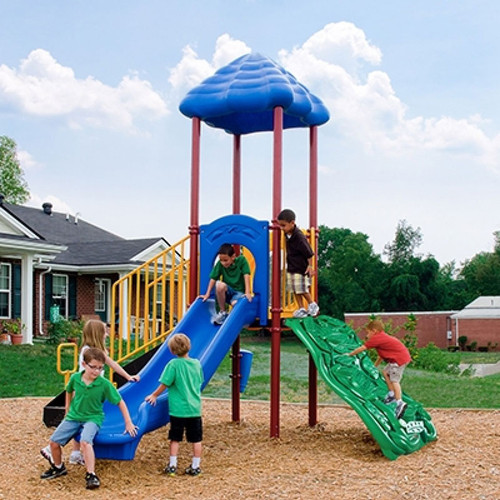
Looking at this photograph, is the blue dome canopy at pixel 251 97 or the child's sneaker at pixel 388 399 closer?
the child's sneaker at pixel 388 399

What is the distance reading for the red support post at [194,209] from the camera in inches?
348

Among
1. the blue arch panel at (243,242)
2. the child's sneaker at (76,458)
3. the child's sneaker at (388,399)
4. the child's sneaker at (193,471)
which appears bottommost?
the child's sneaker at (193,471)

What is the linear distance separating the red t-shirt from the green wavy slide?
1.31 ft

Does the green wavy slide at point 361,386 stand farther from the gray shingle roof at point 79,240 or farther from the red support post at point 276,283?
the gray shingle roof at point 79,240

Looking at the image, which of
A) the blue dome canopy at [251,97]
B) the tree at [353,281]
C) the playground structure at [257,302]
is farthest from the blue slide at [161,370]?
the tree at [353,281]

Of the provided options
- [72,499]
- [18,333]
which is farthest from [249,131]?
[18,333]

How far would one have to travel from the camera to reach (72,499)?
18.7 ft

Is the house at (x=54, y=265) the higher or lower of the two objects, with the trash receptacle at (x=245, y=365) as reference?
higher

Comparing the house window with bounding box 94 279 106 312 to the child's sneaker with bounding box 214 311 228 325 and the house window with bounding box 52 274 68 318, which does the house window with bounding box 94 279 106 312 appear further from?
the child's sneaker with bounding box 214 311 228 325

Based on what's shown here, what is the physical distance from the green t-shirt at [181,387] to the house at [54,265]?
15218 mm

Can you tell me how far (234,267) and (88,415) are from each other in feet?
9.06

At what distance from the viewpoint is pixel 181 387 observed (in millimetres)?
6406

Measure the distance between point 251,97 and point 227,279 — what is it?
2082 mm

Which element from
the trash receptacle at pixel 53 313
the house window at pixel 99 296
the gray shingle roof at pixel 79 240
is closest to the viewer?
the trash receptacle at pixel 53 313
